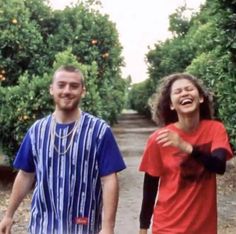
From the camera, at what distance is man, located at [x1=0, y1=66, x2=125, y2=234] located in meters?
3.65

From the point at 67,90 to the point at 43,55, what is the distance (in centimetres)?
843

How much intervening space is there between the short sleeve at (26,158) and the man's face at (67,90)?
1.03 ft

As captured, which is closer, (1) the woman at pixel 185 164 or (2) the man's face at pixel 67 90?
(1) the woman at pixel 185 164

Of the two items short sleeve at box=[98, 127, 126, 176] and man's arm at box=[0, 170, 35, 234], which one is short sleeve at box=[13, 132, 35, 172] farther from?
short sleeve at box=[98, 127, 126, 176]

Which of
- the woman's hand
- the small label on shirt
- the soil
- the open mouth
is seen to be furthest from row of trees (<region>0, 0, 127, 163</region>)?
the woman's hand

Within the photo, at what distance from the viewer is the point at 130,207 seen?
959cm

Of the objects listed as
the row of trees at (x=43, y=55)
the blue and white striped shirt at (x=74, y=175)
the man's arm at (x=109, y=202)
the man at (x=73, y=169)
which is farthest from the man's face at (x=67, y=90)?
the row of trees at (x=43, y=55)

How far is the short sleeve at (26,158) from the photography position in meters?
3.84

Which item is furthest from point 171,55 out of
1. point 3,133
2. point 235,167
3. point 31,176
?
point 31,176

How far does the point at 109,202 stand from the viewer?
3.65 meters

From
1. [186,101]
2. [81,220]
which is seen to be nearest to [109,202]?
[81,220]

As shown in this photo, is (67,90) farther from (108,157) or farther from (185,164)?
(185,164)

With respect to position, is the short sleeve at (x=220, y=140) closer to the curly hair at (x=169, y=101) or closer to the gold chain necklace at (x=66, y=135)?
the curly hair at (x=169, y=101)

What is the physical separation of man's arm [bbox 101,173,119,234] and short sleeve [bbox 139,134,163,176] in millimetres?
223
